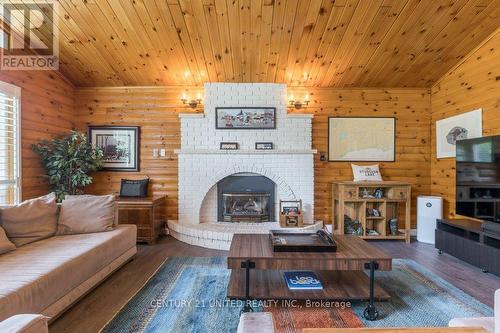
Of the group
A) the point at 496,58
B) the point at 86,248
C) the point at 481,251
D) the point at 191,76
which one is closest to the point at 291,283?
the point at 86,248

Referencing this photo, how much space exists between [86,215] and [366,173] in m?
Result: 4.06

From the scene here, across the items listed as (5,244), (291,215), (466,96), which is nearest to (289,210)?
(291,215)

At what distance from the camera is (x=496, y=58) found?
11.0 ft

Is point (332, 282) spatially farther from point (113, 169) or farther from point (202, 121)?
point (113, 169)

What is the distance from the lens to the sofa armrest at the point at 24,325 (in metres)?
1.01

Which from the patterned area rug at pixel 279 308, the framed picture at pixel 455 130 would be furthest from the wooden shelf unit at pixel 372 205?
the patterned area rug at pixel 279 308

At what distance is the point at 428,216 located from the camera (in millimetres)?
4059

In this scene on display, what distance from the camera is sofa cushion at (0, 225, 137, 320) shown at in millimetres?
1614

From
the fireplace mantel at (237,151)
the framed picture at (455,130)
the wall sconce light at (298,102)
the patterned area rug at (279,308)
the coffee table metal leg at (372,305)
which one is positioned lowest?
the patterned area rug at (279,308)

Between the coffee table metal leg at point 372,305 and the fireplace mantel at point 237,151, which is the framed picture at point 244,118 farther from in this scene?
the coffee table metal leg at point 372,305

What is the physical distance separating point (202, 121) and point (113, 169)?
1765 millimetres

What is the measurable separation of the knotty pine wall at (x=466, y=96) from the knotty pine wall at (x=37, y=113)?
6.19 m

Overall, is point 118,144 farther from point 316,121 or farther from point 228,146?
point 316,121

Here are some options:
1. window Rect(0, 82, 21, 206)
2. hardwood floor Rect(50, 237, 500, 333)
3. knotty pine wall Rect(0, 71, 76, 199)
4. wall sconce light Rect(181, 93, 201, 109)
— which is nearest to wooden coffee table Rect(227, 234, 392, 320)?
hardwood floor Rect(50, 237, 500, 333)
